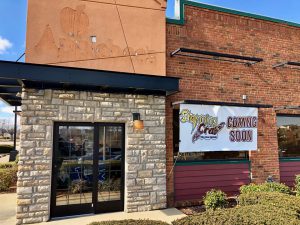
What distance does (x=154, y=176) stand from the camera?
7.23 m

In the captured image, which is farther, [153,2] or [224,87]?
[224,87]

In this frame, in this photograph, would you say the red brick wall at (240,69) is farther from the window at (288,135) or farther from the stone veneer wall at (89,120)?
the stone veneer wall at (89,120)

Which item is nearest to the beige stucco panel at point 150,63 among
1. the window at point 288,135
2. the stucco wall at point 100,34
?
the stucco wall at point 100,34

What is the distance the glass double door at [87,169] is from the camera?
6.57 metres

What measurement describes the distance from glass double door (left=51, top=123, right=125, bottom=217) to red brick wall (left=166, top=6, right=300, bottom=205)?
62.7 inches

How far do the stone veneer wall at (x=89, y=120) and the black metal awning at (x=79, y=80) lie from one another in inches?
6.8

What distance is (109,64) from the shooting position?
7.28 meters

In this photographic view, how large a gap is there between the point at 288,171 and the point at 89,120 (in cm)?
732

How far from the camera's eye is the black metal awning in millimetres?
5922

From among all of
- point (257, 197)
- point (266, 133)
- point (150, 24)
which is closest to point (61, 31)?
point (150, 24)

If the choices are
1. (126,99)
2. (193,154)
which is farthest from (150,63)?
(193,154)

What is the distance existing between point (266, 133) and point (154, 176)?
4461mm

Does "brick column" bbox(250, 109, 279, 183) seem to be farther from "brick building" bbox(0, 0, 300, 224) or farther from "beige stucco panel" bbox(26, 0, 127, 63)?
"beige stucco panel" bbox(26, 0, 127, 63)

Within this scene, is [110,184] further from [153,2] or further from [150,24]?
[153,2]
